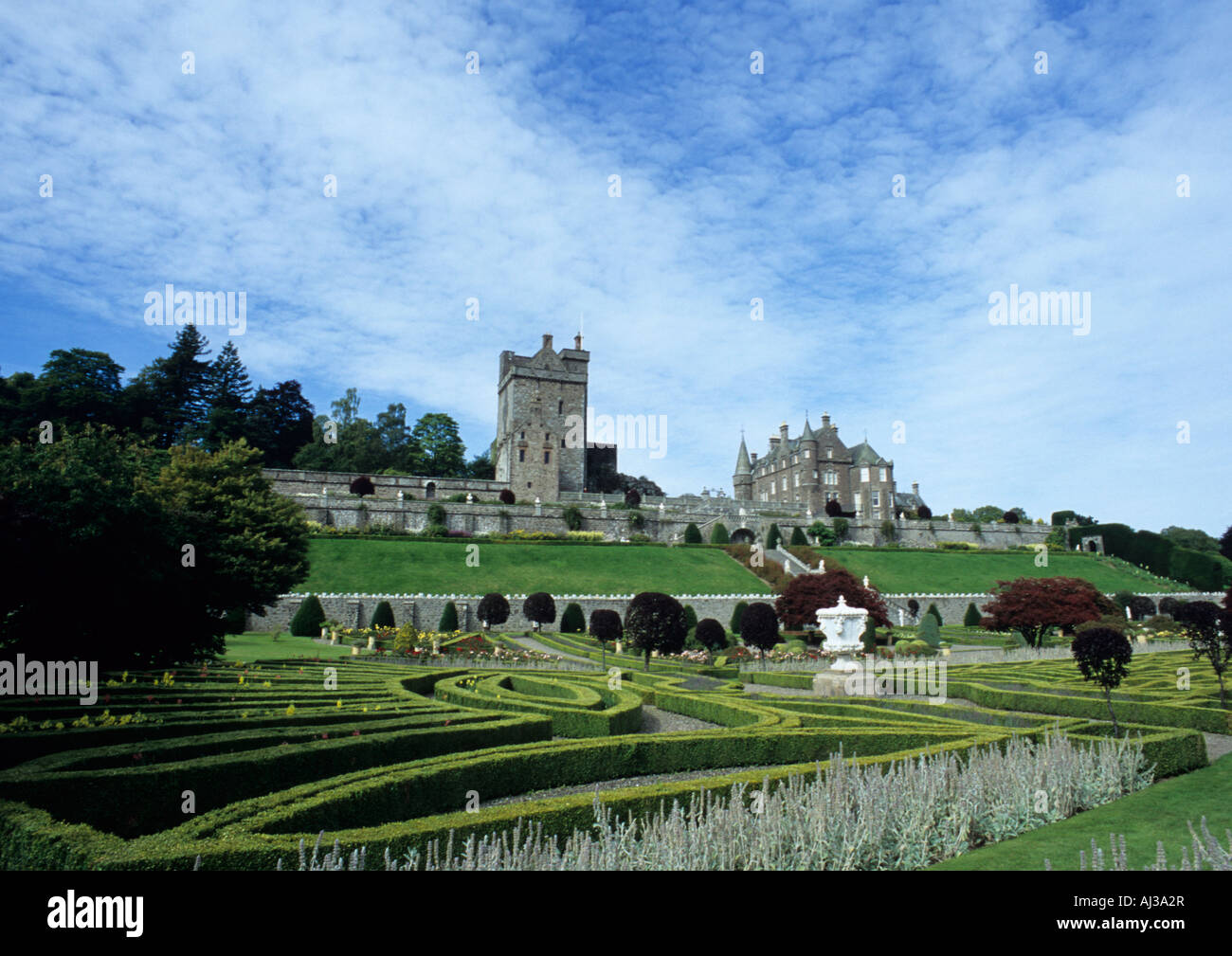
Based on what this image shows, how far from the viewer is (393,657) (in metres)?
25.0

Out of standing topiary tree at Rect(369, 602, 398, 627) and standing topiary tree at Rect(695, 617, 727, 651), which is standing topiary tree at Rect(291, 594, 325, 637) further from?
standing topiary tree at Rect(695, 617, 727, 651)

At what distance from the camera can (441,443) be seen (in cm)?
7781

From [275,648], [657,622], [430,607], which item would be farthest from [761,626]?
[430,607]

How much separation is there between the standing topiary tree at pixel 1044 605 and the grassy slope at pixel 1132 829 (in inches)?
807

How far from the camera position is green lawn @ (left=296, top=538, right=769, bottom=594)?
3941 centimetres

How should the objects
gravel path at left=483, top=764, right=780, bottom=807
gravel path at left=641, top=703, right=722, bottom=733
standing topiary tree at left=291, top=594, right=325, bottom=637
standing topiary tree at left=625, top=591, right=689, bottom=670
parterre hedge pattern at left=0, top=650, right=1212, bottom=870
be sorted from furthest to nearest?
1. standing topiary tree at left=291, top=594, right=325, bottom=637
2. standing topiary tree at left=625, top=591, right=689, bottom=670
3. gravel path at left=641, top=703, right=722, bottom=733
4. gravel path at left=483, top=764, right=780, bottom=807
5. parterre hedge pattern at left=0, top=650, right=1212, bottom=870

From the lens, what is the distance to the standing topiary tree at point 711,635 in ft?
97.0

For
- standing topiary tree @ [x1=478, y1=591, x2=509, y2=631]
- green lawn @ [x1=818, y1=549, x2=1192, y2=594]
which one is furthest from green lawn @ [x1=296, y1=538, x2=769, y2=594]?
green lawn @ [x1=818, y1=549, x2=1192, y2=594]

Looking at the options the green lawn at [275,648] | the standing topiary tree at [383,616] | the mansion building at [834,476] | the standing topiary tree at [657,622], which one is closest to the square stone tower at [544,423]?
the mansion building at [834,476]

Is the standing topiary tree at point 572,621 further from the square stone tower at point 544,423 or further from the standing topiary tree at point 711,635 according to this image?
the square stone tower at point 544,423

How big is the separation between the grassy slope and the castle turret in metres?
78.3

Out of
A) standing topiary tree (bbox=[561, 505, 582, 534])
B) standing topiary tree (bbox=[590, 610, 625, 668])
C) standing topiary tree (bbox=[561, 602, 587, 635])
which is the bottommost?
standing topiary tree (bbox=[561, 602, 587, 635])
